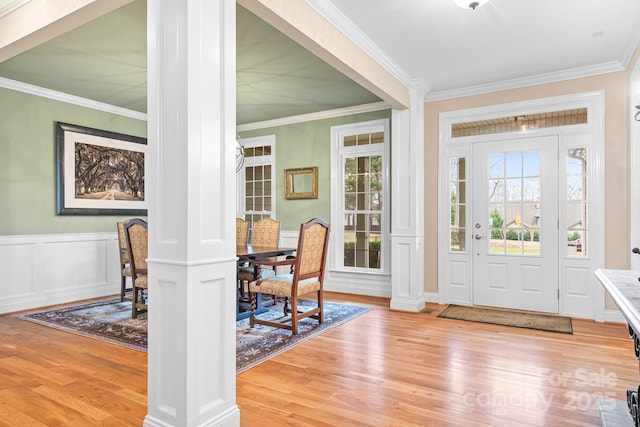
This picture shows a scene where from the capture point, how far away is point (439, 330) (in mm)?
3951

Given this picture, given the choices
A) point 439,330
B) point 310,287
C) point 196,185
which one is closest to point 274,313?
point 310,287

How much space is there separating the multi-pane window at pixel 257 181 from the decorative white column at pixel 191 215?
4682 millimetres

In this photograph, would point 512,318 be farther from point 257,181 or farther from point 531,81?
point 257,181

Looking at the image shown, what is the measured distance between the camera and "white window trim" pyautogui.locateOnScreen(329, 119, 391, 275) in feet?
18.7

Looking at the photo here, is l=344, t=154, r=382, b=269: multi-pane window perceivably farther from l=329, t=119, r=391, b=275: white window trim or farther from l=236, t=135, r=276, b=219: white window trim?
l=236, t=135, r=276, b=219: white window trim

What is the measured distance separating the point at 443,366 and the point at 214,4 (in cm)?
283

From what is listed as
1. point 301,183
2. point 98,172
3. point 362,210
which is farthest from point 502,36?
point 98,172

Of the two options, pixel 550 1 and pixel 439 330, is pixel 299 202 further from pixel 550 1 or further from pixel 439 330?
pixel 550 1

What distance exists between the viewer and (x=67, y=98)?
523cm

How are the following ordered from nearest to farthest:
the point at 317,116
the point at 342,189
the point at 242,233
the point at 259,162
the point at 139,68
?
the point at 139,68 → the point at 242,233 → the point at 342,189 → the point at 317,116 → the point at 259,162

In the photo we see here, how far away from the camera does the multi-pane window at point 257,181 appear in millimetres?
6789

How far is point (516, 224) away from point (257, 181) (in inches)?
164

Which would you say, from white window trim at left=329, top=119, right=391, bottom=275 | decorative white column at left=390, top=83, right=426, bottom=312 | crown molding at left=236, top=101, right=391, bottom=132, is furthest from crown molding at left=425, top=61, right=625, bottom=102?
white window trim at left=329, top=119, right=391, bottom=275

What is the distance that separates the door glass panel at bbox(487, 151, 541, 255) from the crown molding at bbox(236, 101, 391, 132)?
1773 mm
